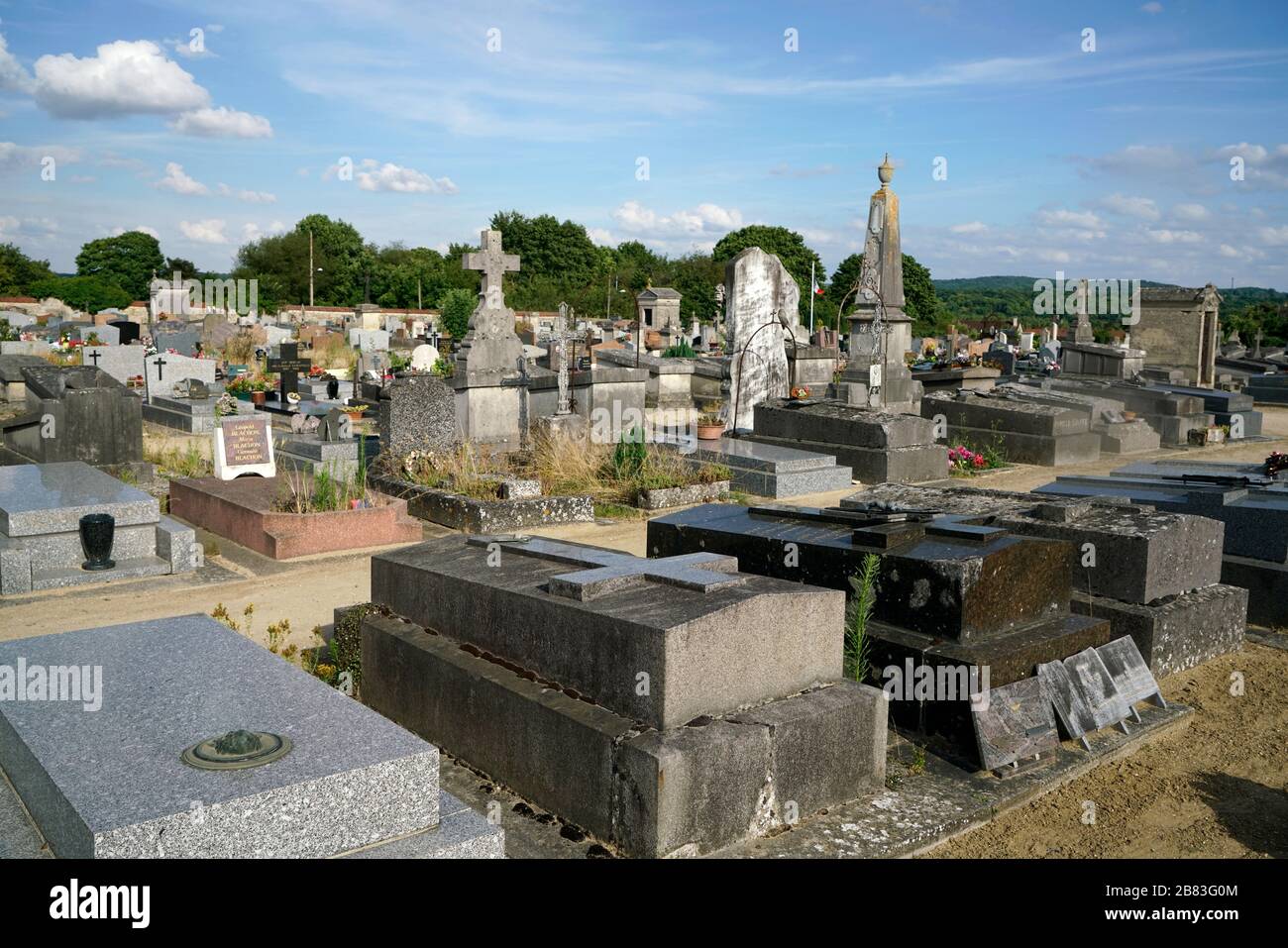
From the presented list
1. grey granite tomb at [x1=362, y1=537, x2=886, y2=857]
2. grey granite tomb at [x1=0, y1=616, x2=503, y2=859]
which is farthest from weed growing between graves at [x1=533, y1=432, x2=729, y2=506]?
grey granite tomb at [x1=0, y1=616, x2=503, y2=859]

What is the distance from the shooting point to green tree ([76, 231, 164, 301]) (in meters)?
68.3

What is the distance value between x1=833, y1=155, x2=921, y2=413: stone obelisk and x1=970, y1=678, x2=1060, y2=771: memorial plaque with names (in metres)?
12.0

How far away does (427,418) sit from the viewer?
1212 centimetres

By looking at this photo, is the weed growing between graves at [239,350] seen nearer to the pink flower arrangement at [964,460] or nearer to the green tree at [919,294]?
the pink flower arrangement at [964,460]

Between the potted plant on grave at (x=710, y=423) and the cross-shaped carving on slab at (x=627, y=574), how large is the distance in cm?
931

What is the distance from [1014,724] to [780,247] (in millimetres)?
60684

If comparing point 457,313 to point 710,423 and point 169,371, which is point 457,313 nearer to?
point 169,371

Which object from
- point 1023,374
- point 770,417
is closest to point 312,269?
point 1023,374

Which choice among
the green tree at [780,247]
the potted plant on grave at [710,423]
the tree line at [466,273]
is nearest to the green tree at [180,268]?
the tree line at [466,273]

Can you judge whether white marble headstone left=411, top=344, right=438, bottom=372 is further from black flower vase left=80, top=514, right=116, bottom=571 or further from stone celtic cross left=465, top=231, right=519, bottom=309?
black flower vase left=80, top=514, right=116, bottom=571

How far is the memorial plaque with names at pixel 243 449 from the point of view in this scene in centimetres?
1074

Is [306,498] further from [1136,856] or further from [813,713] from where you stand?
[1136,856]

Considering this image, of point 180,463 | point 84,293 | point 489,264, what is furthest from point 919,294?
point 180,463

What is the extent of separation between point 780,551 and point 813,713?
1.59m
